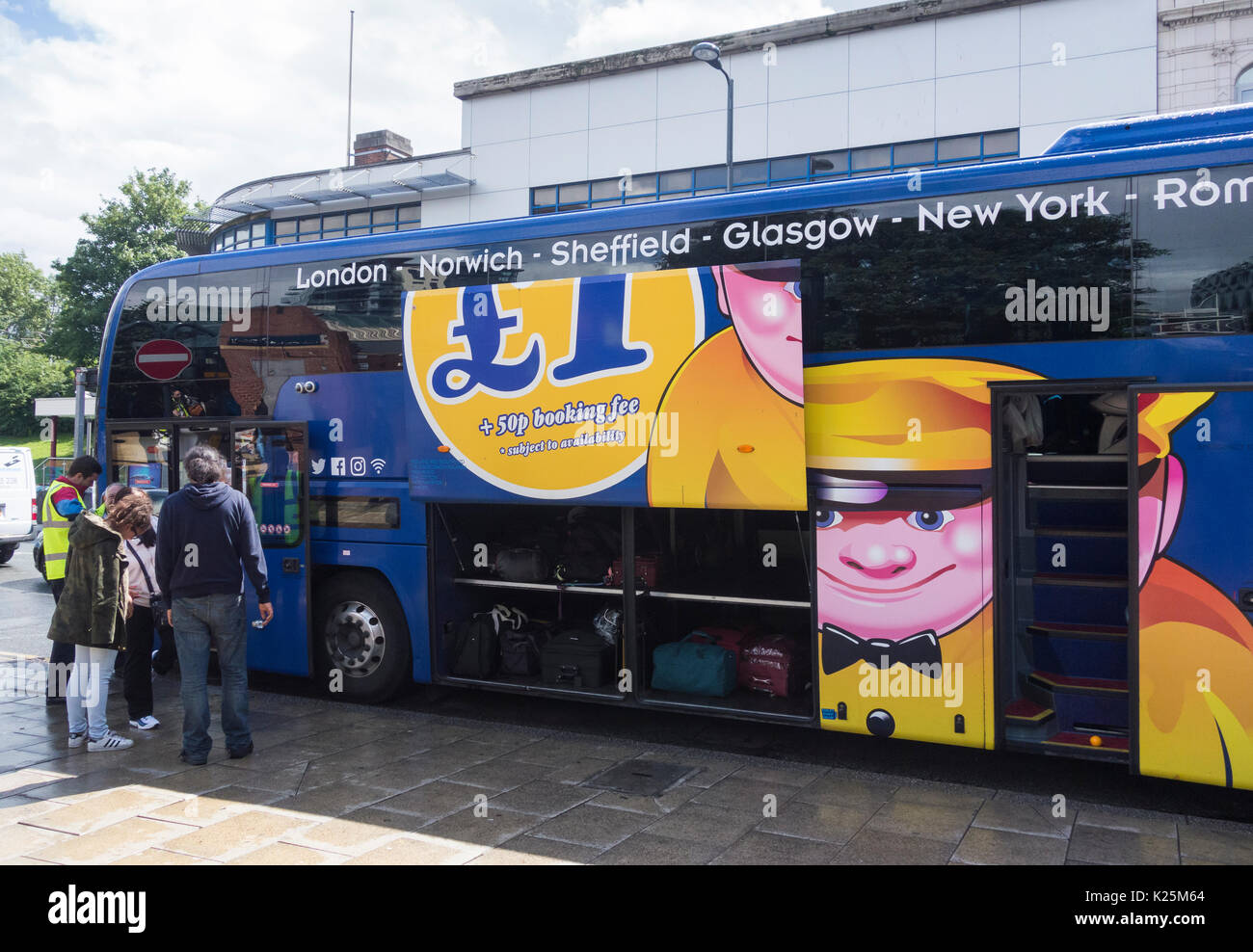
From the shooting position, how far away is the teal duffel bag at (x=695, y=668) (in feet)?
22.2

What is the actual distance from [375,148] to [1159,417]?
101 ft

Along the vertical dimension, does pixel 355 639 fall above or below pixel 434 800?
above

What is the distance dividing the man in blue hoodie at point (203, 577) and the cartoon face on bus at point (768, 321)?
344 cm

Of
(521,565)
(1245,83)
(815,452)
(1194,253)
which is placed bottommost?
(521,565)

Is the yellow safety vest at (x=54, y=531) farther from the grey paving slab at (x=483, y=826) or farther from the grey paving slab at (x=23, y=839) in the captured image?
the grey paving slab at (x=483, y=826)

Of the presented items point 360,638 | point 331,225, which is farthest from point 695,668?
point 331,225

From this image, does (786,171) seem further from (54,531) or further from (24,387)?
(24,387)

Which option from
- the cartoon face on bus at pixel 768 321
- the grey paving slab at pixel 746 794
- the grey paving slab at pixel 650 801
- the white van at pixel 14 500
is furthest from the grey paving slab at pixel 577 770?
the white van at pixel 14 500

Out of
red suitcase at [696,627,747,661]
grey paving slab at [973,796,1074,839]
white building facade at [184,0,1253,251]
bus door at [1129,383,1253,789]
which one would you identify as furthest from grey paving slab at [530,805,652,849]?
white building facade at [184,0,1253,251]

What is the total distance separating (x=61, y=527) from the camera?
26.0 feet

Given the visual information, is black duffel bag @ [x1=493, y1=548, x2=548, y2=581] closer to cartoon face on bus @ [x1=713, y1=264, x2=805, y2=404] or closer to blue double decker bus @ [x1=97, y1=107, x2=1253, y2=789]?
blue double decker bus @ [x1=97, y1=107, x2=1253, y2=789]
